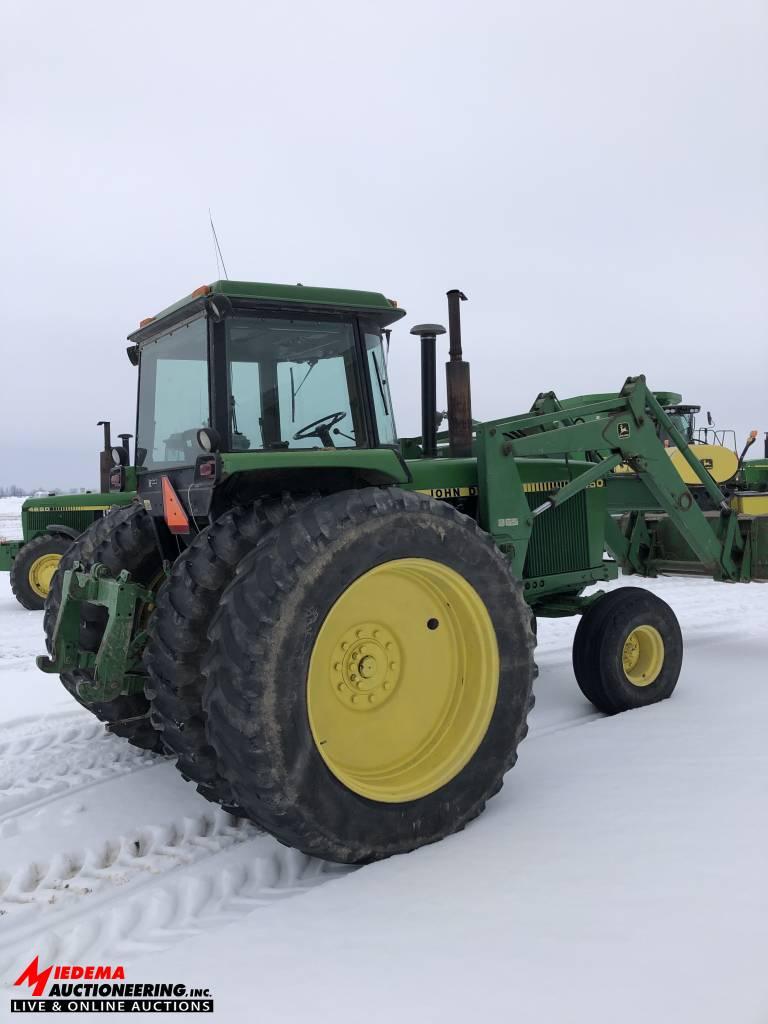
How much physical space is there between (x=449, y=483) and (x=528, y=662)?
1.23 metres

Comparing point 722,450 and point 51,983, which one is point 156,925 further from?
point 722,450

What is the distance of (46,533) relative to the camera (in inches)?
398

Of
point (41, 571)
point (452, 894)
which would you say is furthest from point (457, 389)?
point (41, 571)

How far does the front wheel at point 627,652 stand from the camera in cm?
457

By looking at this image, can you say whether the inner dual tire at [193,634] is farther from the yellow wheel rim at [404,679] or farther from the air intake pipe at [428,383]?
the air intake pipe at [428,383]

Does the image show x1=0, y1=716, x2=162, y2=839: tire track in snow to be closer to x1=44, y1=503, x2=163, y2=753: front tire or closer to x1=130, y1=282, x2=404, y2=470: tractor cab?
x1=44, y1=503, x2=163, y2=753: front tire

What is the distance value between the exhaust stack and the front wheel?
1.29 metres

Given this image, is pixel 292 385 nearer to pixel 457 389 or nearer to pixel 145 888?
pixel 457 389

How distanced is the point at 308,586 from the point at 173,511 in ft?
3.33

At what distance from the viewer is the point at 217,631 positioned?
262cm

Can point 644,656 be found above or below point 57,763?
above

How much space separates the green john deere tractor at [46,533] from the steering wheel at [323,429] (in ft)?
21.4

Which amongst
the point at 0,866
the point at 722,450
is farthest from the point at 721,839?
the point at 722,450

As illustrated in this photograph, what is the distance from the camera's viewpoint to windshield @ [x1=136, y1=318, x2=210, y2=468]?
3.50 m
